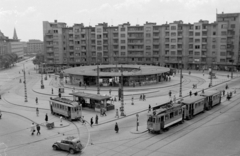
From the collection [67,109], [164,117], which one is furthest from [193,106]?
[67,109]

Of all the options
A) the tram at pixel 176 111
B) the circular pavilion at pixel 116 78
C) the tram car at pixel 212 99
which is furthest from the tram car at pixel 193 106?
the circular pavilion at pixel 116 78

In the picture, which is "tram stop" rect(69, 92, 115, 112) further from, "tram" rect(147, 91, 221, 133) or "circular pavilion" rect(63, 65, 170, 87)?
"circular pavilion" rect(63, 65, 170, 87)

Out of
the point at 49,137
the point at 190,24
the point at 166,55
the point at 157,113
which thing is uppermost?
the point at 190,24

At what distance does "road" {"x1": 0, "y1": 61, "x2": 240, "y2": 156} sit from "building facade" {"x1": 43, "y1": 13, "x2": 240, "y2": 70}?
3219 inches

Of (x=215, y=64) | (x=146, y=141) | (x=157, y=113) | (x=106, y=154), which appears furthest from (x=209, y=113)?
(x=215, y=64)

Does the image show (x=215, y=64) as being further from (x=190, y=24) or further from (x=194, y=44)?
(x=190, y=24)

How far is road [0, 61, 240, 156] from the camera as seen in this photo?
1189 inches

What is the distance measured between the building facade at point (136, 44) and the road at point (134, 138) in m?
81.8

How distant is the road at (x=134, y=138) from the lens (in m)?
30.2

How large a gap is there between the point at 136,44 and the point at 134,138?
332ft

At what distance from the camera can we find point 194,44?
125 metres

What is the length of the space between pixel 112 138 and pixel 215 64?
95602 millimetres

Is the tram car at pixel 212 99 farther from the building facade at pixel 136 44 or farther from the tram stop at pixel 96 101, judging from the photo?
the building facade at pixel 136 44

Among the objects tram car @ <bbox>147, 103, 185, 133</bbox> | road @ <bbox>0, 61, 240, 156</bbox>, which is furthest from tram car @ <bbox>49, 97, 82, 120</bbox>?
tram car @ <bbox>147, 103, 185, 133</bbox>
